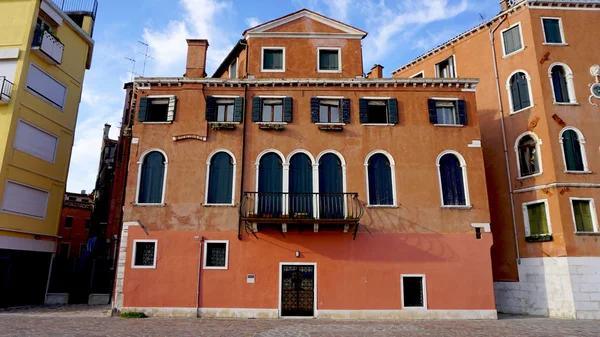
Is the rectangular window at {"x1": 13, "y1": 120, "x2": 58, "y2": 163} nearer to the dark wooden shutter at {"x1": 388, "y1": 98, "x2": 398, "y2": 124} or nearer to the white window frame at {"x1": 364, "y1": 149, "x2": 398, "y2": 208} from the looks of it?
the white window frame at {"x1": 364, "y1": 149, "x2": 398, "y2": 208}

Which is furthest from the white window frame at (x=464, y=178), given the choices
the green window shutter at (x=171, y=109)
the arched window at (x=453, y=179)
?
the green window shutter at (x=171, y=109)

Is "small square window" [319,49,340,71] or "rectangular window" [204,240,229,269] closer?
"rectangular window" [204,240,229,269]

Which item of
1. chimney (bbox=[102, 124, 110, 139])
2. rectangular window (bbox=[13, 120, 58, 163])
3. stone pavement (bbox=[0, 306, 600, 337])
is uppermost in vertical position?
chimney (bbox=[102, 124, 110, 139])

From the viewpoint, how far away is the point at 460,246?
1588 cm

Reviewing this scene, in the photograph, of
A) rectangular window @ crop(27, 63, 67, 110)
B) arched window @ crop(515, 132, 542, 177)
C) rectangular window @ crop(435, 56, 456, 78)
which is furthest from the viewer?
rectangular window @ crop(435, 56, 456, 78)

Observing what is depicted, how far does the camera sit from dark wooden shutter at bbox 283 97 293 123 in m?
17.1

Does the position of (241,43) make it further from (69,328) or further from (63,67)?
(69,328)

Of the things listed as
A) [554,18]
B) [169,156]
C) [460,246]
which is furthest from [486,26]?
[169,156]

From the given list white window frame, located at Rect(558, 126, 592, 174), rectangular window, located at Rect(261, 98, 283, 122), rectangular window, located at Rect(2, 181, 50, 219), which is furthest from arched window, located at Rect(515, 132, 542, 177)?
rectangular window, located at Rect(2, 181, 50, 219)

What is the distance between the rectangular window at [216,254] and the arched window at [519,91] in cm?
1468

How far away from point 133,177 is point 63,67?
10.1 m

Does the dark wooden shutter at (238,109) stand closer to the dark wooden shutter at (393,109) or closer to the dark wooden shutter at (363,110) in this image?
the dark wooden shutter at (363,110)

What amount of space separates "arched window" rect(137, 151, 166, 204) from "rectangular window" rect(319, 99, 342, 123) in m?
7.03

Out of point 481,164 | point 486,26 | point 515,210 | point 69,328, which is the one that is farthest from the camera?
point 486,26
